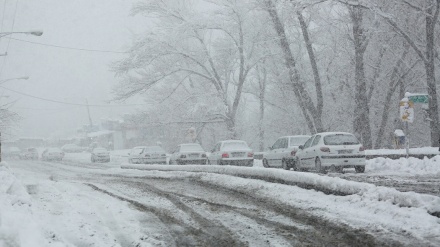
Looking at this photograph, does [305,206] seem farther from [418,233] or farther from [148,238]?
[148,238]

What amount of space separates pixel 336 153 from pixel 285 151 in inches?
174

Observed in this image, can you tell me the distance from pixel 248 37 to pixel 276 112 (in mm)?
15675

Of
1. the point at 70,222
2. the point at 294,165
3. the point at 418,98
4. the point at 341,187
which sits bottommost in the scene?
the point at 70,222

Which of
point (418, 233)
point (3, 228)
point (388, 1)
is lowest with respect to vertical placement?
point (418, 233)

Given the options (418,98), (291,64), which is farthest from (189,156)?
(418,98)

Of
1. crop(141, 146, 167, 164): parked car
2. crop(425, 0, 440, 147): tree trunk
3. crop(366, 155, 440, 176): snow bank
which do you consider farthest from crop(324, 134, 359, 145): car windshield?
crop(141, 146, 167, 164): parked car

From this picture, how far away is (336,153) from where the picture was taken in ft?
53.3

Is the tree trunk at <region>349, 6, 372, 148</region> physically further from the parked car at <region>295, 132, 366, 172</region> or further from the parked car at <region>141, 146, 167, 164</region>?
the parked car at <region>141, 146, 167, 164</region>

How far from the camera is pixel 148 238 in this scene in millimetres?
6207

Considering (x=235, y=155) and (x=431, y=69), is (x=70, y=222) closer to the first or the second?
(x=235, y=155)

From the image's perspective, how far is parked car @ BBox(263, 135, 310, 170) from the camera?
20109mm

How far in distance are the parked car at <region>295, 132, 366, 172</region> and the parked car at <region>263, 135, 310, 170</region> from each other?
119 inches

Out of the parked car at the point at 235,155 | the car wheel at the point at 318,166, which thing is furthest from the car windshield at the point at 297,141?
the car wheel at the point at 318,166

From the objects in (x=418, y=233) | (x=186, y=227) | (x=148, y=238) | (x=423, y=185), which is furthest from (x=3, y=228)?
(x=423, y=185)
